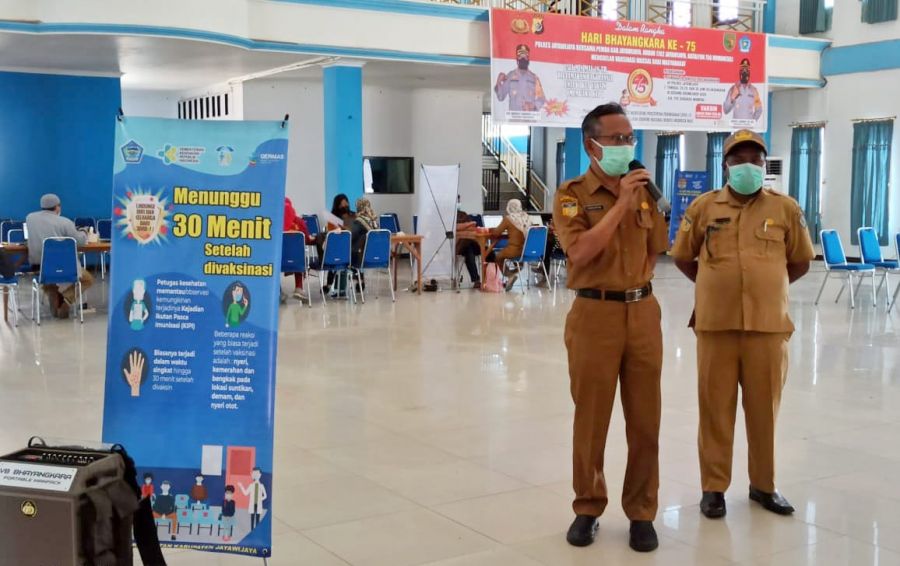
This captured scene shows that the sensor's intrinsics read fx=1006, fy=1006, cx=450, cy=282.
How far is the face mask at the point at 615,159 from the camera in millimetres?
3477

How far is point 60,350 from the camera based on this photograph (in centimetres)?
812

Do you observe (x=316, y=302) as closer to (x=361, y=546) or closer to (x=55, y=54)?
(x=55, y=54)

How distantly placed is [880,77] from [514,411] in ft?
43.3

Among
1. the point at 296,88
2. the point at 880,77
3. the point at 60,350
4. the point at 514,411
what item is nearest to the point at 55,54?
the point at 296,88

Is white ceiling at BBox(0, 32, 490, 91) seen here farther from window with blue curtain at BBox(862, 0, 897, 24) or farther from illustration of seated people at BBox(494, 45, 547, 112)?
window with blue curtain at BBox(862, 0, 897, 24)

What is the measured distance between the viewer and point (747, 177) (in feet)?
12.6

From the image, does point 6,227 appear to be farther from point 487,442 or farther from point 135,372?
point 135,372

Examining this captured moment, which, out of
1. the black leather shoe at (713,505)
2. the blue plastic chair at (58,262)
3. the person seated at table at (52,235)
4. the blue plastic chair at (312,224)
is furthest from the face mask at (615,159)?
the blue plastic chair at (312,224)

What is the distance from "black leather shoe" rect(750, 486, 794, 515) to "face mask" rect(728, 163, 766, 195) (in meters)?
1.21

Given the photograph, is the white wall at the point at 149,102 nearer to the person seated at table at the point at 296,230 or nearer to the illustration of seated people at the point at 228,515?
the person seated at table at the point at 296,230

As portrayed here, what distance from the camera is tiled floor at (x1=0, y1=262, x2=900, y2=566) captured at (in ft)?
12.1

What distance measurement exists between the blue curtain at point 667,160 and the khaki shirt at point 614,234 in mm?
16576

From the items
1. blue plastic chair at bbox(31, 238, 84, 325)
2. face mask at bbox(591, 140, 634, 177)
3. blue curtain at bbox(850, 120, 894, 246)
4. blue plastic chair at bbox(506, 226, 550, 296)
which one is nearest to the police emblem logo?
face mask at bbox(591, 140, 634, 177)

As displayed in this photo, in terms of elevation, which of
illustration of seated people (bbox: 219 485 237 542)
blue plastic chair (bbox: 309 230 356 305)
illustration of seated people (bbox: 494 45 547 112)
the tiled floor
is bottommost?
the tiled floor
